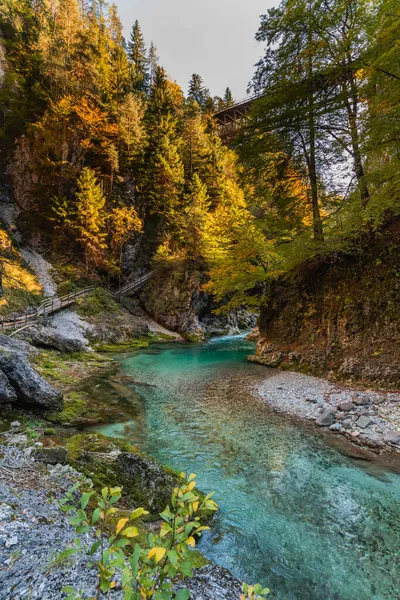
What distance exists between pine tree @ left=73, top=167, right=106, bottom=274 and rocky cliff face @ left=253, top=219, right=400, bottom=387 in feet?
61.9

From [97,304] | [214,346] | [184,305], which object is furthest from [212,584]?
[184,305]

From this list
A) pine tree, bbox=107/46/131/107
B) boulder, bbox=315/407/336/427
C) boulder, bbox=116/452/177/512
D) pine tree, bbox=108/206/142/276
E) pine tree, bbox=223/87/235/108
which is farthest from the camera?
pine tree, bbox=223/87/235/108

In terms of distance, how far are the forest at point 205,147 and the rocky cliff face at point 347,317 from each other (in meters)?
0.86

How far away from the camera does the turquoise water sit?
3.37m

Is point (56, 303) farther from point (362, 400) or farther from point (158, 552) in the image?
point (158, 552)

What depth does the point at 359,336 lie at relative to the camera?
31.7 feet

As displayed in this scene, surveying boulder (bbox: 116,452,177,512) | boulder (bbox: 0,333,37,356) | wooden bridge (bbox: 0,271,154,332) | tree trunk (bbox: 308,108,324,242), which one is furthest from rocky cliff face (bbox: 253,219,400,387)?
wooden bridge (bbox: 0,271,154,332)

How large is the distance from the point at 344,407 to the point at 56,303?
19327 millimetres

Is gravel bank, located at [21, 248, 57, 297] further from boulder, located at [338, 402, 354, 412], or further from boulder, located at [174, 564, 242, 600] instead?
boulder, located at [174, 564, 242, 600]

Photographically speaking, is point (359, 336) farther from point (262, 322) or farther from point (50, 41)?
point (50, 41)

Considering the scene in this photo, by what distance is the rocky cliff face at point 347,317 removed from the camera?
891 cm

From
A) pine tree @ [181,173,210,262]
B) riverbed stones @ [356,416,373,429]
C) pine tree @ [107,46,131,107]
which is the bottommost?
riverbed stones @ [356,416,373,429]

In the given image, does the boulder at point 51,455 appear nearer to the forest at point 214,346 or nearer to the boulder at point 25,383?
the forest at point 214,346

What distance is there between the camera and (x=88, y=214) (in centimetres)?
2447
